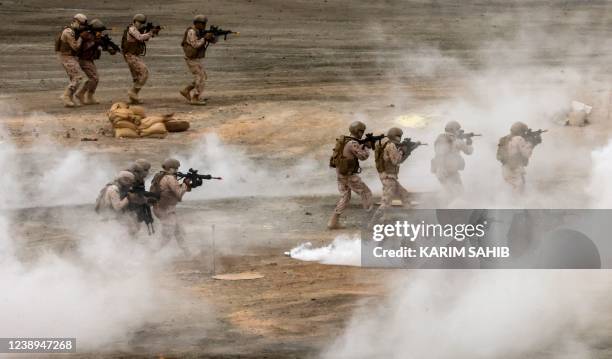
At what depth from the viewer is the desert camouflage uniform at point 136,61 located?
1132 inches

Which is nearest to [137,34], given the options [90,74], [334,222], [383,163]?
[90,74]

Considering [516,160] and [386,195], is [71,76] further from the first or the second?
[516,160]

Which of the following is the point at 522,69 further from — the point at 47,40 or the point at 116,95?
the point at 47,40

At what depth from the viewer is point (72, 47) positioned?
28578mm

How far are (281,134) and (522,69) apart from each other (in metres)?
6.82

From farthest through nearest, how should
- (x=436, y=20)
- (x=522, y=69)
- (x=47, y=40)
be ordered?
(x=436, y=20), (x=47, y=40), (x=522, y=69)

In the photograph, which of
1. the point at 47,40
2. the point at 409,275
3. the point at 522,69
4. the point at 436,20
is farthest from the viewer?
the point at 436,20

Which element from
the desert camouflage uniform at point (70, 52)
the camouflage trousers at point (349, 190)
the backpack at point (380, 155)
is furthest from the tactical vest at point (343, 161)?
the desert camouflage uniform at point (70, 52)

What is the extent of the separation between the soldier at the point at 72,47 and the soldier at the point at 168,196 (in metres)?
8.86

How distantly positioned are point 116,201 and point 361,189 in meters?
3.77

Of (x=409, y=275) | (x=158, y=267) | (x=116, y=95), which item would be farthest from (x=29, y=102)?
(x=409, y=275)

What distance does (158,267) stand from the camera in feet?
65.8

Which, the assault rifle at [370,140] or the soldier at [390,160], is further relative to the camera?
the soldier at [390,160]

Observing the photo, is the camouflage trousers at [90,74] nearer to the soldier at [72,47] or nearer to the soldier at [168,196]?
the soldier at [72,47]
